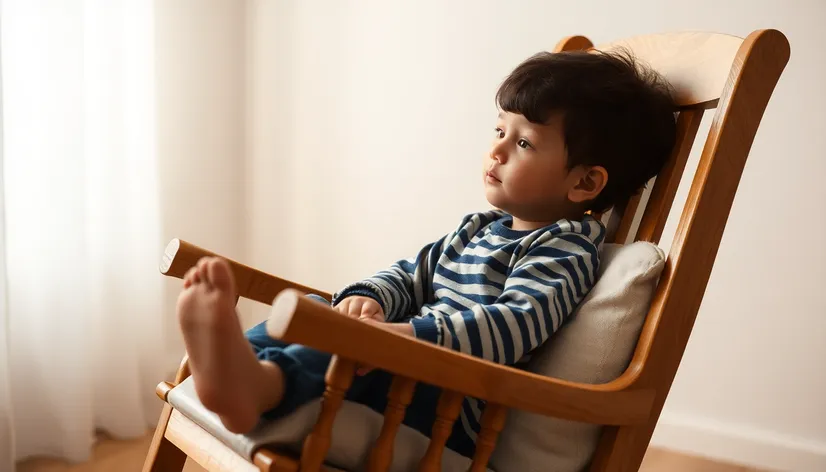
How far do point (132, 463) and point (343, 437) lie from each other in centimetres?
97

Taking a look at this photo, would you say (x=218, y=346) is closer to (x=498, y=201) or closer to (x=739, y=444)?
(x=498, y=201)

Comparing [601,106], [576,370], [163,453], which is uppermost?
[601,106]

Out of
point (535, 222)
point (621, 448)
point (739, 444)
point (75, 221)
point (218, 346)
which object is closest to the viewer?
point (218, 346)

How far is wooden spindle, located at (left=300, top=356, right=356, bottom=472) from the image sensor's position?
2.39 feet

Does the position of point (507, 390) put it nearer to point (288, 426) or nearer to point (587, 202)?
point (288, 426)

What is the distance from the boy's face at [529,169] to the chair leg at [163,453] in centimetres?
50

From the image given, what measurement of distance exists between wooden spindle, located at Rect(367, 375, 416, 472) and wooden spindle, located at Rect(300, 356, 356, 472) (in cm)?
5

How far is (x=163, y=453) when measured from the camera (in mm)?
999

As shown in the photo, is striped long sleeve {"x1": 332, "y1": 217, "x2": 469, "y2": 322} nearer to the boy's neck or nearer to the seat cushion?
the boy's neck

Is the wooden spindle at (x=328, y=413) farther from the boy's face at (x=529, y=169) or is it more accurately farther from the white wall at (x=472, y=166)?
the white wall at (x=472, y=166)

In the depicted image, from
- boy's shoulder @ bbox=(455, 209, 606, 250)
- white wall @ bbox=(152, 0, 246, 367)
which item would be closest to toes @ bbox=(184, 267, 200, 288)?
boy's shoulder @ bbox=(455, 209, 606, 250)

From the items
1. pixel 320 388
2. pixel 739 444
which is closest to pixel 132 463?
pixel 320 388

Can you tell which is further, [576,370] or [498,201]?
[498,201]

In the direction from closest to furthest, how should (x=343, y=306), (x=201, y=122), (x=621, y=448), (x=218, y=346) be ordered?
1. (x=218, y=346)
2. (x=621, y=448)
3. (x=343, y=306)
4. (x=201, y=122)
